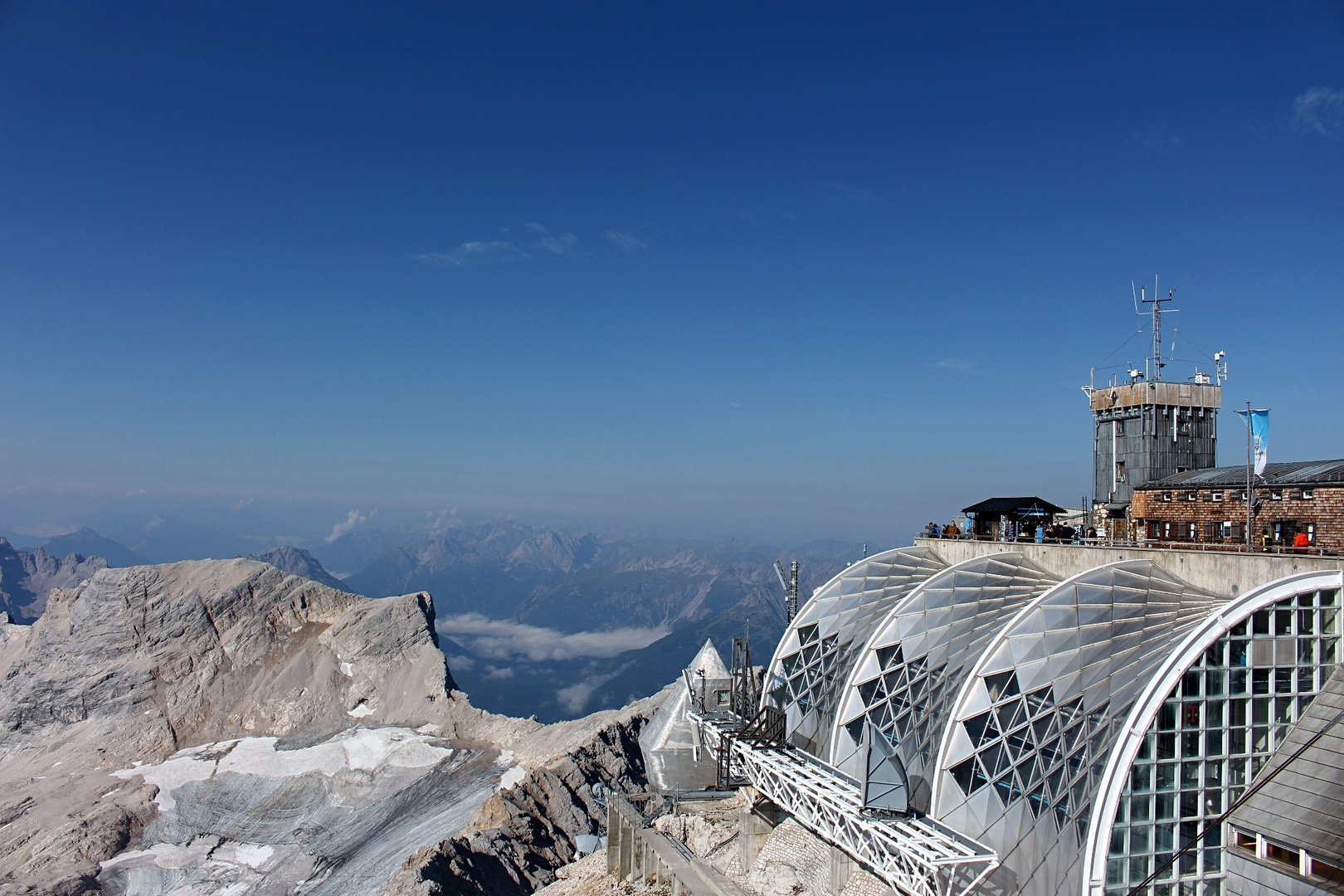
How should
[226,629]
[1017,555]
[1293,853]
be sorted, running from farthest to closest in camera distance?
[226,629]
[1017,555]
[1293,853]

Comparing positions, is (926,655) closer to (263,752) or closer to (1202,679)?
(1202,679)

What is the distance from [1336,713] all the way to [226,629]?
10936 cm

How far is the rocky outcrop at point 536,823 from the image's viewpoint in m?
54.6

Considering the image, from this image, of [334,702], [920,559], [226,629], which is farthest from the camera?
[226,629]

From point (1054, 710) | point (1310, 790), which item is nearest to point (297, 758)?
point (1054, 710)

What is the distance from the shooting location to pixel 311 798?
246ft

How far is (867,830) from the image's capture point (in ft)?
92.2

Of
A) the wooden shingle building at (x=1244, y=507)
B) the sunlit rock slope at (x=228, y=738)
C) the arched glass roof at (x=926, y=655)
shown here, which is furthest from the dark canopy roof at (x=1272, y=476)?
the sunlit rock slope at (x=228, y=738)

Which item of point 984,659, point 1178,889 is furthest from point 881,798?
point 1178,889

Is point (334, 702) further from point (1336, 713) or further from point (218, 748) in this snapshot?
point (1336, 713)

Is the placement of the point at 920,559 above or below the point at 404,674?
above

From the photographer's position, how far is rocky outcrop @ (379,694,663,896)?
5462 centimetres

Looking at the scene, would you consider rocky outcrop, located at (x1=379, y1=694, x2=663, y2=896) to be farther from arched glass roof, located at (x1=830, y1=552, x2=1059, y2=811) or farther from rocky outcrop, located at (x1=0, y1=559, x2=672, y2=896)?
arched glass roof, located at (x1=830, y1=552, x2=1059, y2=811)

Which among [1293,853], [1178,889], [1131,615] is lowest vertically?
[1178,889]
